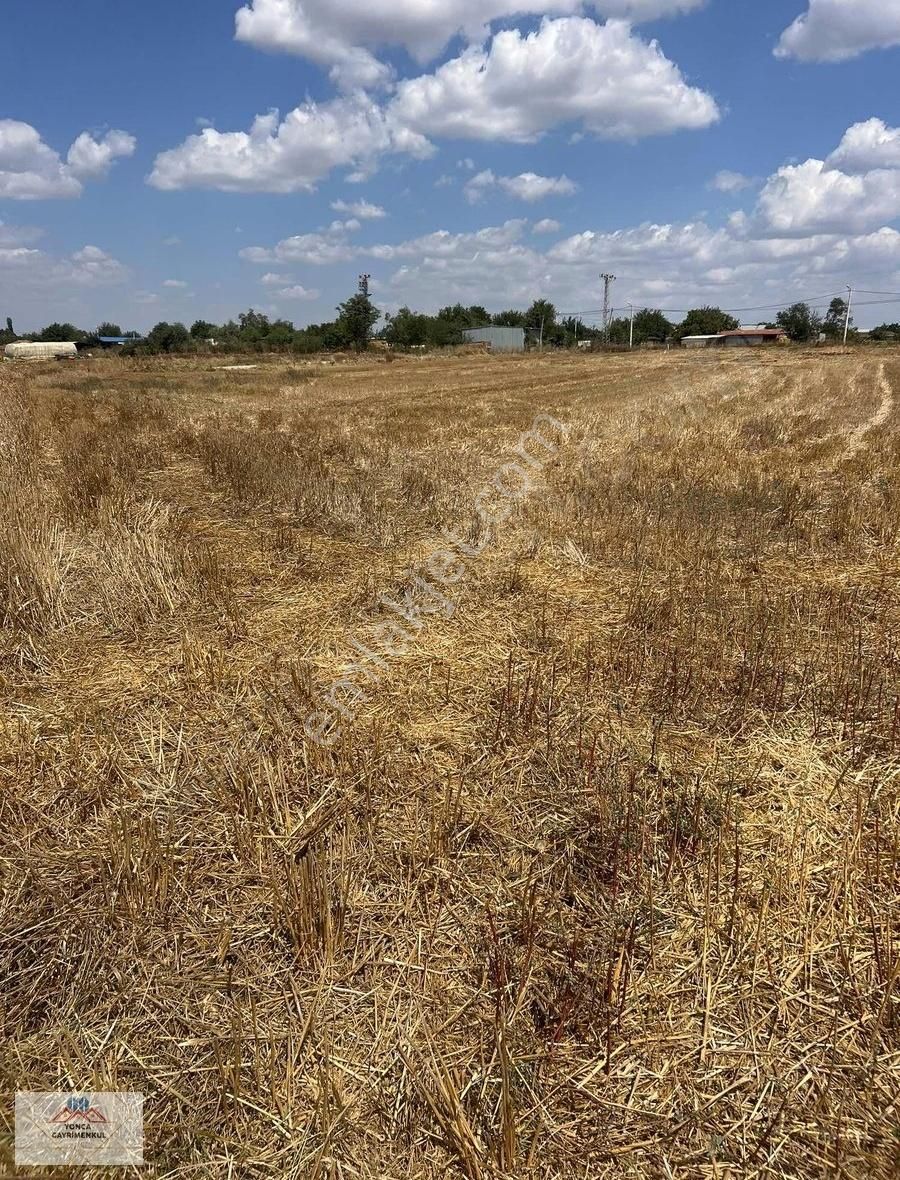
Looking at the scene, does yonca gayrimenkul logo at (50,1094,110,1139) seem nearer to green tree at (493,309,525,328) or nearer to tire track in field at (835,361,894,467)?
tire track in field at (835,361,894,467)

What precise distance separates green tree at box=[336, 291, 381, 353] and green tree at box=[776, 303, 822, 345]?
7206cm

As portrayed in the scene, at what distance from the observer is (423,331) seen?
278ft

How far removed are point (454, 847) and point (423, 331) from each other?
3548 inches

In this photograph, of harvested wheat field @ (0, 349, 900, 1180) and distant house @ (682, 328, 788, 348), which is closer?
harvested wheat field @ (0, 349, 900, 1180)

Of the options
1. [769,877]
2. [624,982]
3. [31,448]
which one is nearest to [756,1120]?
[624,982]

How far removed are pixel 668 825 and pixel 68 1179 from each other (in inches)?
84.7

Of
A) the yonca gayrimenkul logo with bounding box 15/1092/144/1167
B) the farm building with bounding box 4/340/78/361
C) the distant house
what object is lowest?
the yonca gayrimenkul logo with bounding box 15/1092/144/1167

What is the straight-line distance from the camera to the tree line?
73625mm

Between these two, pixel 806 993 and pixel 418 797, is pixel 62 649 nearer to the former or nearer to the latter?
pixel 418 797

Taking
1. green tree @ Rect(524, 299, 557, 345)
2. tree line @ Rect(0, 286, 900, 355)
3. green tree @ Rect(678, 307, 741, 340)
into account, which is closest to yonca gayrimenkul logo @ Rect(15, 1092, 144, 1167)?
tree line @ Rect(0, 286, 900, 355)

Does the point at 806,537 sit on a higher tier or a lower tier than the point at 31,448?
lower

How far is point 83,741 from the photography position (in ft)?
10.0

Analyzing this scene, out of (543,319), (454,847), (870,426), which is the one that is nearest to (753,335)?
(543,319)

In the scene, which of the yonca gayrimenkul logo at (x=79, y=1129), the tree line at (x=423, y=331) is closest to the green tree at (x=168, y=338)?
the tree line at (x=423, y=331)
